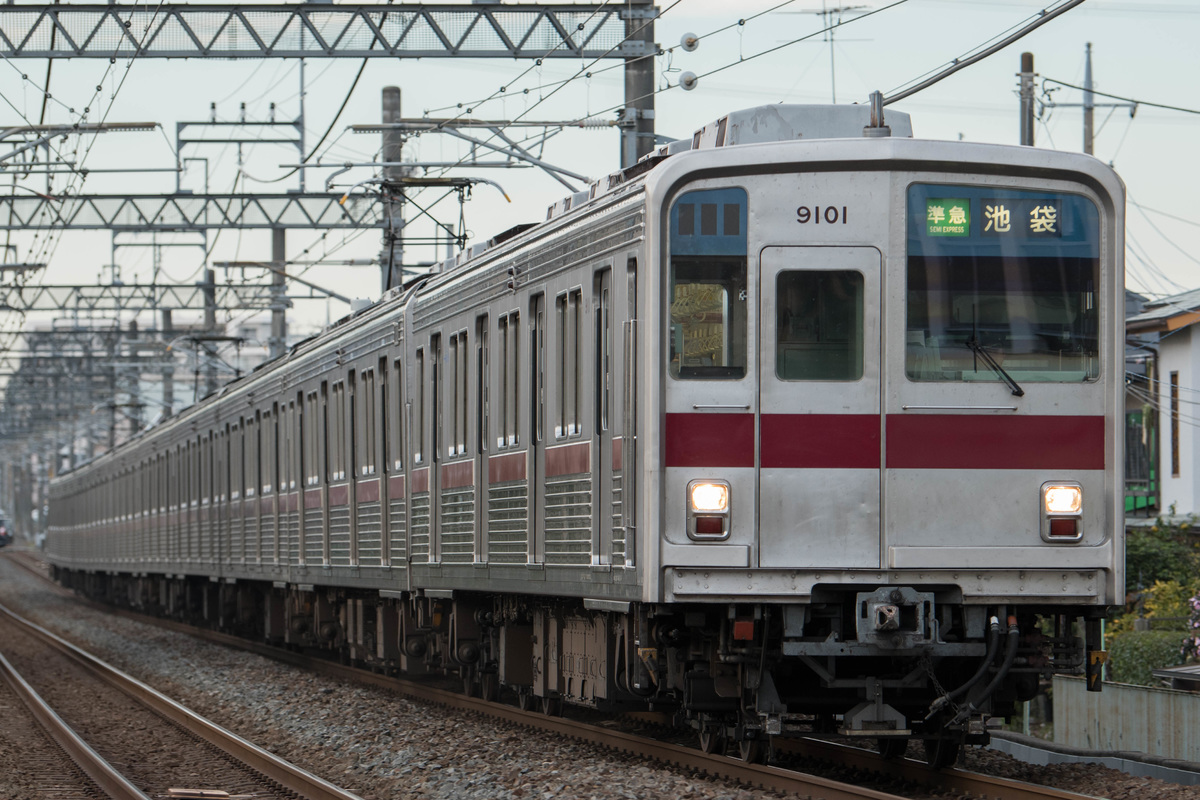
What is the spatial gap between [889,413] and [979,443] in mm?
447

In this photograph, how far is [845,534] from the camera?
8727mm

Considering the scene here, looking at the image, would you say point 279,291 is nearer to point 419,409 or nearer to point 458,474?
point 419,409

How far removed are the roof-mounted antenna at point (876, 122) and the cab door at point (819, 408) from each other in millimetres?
791

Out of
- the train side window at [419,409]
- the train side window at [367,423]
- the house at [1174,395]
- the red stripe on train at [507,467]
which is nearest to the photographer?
the red stripe on train at [507,467]

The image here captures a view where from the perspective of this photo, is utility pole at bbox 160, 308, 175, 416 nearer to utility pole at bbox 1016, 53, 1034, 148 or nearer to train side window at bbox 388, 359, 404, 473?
utility pole at bbox 1016, 53, 1034, 148

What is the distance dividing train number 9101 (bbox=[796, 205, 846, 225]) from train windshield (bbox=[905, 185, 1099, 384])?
339mm

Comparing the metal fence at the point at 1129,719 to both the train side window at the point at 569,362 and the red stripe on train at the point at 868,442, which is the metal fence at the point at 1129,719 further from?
the train side window at the point at 569,362

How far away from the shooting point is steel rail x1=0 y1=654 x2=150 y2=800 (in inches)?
430

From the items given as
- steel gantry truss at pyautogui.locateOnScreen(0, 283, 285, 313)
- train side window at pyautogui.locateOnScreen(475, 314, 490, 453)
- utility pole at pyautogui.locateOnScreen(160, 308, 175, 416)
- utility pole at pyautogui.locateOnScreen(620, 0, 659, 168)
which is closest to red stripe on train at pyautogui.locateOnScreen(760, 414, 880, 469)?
train side window at pyautogui.locateOnScreen(475, 314, 490, 453)

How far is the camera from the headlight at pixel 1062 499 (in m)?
8.76

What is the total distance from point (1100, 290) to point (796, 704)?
98.5 inches

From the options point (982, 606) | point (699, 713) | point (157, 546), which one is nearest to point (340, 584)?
point (699, 713)

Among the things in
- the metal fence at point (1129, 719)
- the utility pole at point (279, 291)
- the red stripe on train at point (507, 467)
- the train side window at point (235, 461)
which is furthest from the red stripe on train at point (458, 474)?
the utility pole at point (279, 291)

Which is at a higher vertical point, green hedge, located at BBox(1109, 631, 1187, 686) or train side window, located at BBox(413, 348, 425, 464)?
train side window, located at BBox(413, 348, 425, 464)
